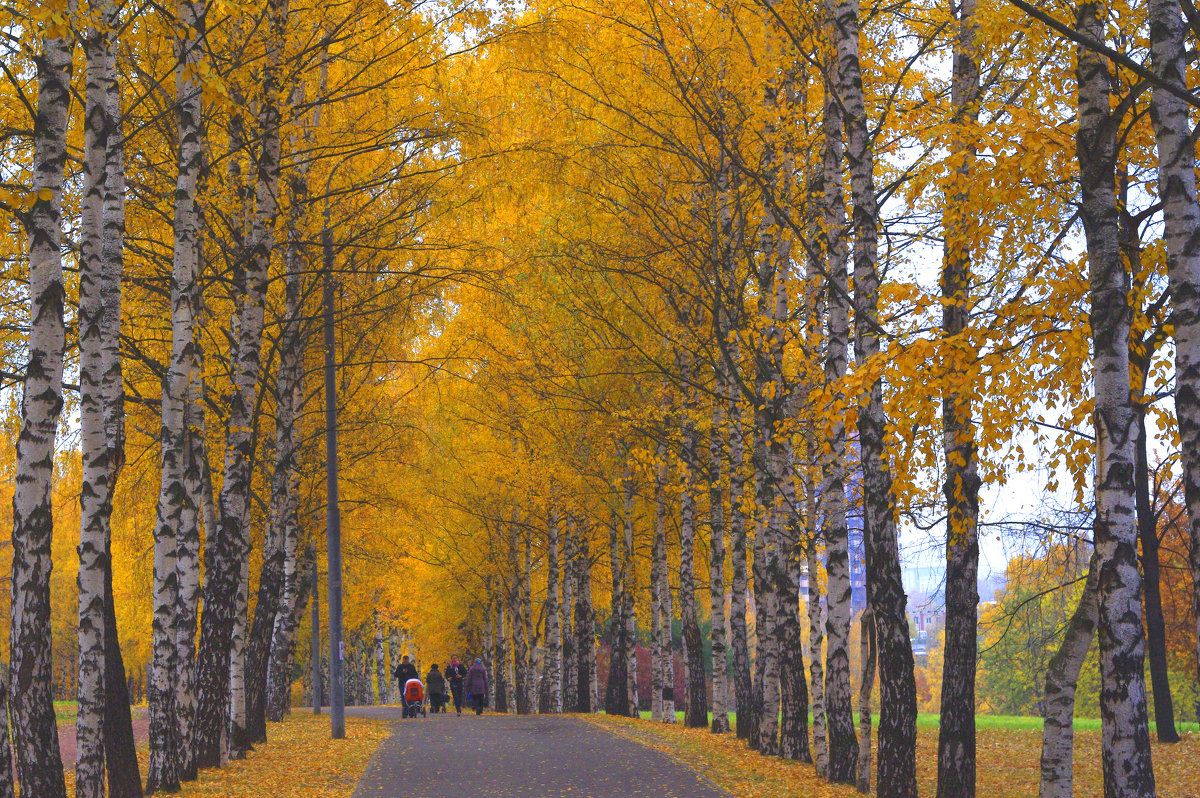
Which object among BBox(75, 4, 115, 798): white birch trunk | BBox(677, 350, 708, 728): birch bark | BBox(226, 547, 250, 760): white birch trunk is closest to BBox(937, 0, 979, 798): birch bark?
BBox(75, 4, 115, 798): white birch trunk

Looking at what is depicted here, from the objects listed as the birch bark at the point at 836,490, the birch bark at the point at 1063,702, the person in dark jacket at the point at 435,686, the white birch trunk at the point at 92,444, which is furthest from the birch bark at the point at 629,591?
the birch bark at the point at 1063,702

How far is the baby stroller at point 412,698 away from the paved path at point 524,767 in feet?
19.9

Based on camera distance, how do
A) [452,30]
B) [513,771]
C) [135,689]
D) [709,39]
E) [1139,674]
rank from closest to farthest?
[1139,674]
[452,30]
[513,771]
[709,39]
[135,689]

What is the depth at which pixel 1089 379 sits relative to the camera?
29.0 ft

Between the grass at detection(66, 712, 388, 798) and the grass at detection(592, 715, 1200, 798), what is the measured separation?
412 centimetres

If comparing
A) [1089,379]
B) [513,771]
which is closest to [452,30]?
[1089,379]

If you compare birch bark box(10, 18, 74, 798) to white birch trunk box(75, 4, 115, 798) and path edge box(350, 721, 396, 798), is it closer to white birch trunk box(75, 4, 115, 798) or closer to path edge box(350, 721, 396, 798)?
white birch trunk box(75, 4, 115, 798)

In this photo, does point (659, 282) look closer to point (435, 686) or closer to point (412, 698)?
point (412, 698)

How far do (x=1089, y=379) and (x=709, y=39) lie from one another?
7462 millimetres

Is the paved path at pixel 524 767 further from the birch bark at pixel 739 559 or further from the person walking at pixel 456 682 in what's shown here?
the person walking at pixel 456 682

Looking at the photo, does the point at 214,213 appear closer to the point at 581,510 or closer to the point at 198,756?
the point at 198,756

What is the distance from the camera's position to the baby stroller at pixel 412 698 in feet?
82.2

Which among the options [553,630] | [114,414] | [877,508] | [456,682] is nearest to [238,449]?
[114,414]

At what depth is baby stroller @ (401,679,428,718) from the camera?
2506cm
